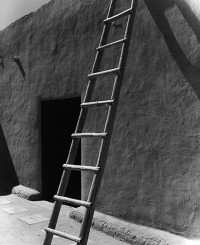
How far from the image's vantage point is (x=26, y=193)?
5.36 m

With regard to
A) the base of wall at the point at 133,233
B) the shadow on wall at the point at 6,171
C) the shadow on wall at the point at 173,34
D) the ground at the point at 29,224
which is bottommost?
the ground at the point at 29,224

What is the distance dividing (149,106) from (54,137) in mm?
2597

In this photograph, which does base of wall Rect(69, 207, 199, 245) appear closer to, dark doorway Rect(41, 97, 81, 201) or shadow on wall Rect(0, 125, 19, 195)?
dark doorway Rect(41, 97, 81, 201)

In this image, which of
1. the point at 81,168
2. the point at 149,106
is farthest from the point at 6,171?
the point at 81,168

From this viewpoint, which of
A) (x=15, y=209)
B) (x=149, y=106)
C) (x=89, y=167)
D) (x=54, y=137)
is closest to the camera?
(x=89, y=167)

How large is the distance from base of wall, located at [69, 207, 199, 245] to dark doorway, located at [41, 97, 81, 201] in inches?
64.9

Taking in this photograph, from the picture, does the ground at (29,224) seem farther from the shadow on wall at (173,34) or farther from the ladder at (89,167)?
the shadow on wall at (173,34)

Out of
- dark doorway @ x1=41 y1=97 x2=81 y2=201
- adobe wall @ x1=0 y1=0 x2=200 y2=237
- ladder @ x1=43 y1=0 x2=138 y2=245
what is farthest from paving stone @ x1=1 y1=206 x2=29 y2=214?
ladder @ x1=43 y1=0 x2=138 y2=245

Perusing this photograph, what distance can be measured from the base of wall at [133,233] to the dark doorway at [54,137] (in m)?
1.65

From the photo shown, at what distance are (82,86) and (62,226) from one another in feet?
5.72

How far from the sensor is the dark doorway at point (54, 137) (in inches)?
218

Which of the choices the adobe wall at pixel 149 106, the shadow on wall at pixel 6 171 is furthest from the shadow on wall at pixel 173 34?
the shadow on wall at pixel 6 171

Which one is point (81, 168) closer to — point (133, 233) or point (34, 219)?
point (133, 233)

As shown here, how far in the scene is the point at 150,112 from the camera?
137 inches
